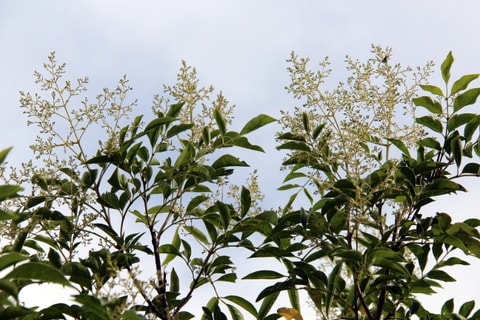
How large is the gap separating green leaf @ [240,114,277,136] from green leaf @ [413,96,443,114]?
0.64m

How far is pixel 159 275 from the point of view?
2.68 m

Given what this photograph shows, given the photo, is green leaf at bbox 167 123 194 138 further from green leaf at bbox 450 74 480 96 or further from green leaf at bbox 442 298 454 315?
green leaf at bbox 442 298 454 315

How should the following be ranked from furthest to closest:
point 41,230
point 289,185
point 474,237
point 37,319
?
point 289,185 → point 41,230 → point 474,237 → point 37,319

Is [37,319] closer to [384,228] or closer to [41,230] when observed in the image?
[41,230]

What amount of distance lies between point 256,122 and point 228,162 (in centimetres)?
20

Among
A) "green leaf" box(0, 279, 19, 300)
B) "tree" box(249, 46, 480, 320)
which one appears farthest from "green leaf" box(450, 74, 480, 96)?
"green leaf" box(0, 279, 19, 300)

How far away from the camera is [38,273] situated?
5.94 feet

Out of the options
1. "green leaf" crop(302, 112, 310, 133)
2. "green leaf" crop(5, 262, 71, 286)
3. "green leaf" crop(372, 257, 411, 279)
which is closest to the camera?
"green leaf" crop(5, 262, 71, 286)

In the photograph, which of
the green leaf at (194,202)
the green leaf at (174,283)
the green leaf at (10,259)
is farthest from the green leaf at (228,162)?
the green leaf at (10,259)

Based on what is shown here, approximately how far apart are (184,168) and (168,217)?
0.73 ft

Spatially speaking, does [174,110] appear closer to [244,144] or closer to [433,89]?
[244,144]

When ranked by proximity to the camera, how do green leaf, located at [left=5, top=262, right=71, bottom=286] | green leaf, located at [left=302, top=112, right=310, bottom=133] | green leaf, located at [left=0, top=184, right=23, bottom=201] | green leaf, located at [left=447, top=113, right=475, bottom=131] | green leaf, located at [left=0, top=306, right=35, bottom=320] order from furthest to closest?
green leaf, located at [left=447, top=113, right=475, bottom=131] < green leaf, located at [left=302, top=112, right=310, bottom=133] < green leaf, located at [left=0, top=306, right=35, bottom=320] < green leaf, located at [left=0, top=184, right=23, bottom=201] < green leaf, located at [left=5, top=262, right=71, bottom=286]

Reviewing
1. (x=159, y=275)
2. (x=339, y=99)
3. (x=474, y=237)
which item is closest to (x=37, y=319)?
(x=159, y=275)

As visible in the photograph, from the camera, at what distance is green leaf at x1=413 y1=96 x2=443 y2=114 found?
299 cm
